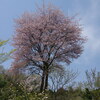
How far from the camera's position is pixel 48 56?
18547 millimetres

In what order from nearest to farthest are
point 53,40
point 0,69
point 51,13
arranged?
point 0,69 → point 53,40 → point 51,13

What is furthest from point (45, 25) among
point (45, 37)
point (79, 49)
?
point (79, 49)

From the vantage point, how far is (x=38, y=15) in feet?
67.0

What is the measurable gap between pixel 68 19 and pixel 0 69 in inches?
306

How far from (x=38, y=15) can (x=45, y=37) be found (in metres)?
2.88

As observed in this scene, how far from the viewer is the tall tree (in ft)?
60.5

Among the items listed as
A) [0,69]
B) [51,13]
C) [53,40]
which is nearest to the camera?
[0,69]

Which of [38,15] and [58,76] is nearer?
[58,76]

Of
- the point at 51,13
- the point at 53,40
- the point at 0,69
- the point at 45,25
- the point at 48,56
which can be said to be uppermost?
the point at 51,13

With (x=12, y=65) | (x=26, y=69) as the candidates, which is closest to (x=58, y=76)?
(x=26, y=69)

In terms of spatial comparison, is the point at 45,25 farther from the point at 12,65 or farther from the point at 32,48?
the point at 12,65

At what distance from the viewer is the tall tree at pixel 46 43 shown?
1845 centimetres

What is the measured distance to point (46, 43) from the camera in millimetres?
18188

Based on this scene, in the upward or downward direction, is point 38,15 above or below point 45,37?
above
